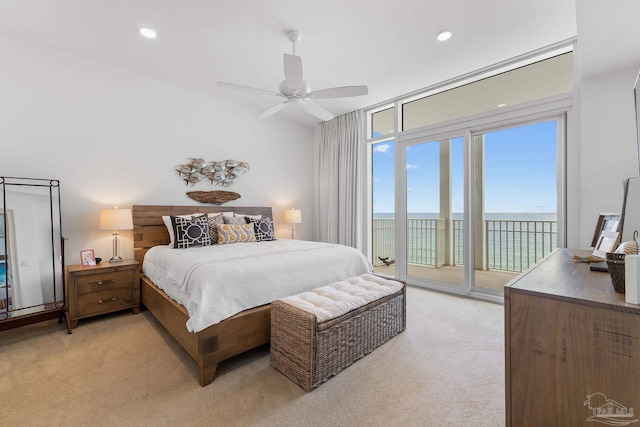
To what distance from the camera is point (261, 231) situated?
12.5ft

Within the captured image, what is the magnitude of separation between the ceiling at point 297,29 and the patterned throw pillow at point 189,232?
1825 mm

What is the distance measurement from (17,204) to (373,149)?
4458 millimetres

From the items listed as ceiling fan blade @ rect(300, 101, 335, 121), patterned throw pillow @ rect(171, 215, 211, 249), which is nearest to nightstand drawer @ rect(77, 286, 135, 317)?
patterned throw pillow @ rect(171, 215, 211, 249)

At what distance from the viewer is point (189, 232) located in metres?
3.20

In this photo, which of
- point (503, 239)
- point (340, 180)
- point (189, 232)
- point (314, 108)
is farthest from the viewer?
point (340, 180)

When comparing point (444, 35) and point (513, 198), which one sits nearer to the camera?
point (444, 35)

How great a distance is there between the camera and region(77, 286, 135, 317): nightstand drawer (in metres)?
2.72

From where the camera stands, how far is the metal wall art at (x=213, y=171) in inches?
152

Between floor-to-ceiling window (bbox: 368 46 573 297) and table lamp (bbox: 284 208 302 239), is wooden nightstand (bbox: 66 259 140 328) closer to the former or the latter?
table lamp (bbox: 284 208 302 239)

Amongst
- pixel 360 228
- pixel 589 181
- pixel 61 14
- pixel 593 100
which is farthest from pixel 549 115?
pixel 61 14

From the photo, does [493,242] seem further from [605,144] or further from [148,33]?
[148,33]

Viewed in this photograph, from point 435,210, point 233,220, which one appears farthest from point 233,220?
point 435,210

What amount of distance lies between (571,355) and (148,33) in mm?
3701

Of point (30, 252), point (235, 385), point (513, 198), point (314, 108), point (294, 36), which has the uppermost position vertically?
point (294, 36)
